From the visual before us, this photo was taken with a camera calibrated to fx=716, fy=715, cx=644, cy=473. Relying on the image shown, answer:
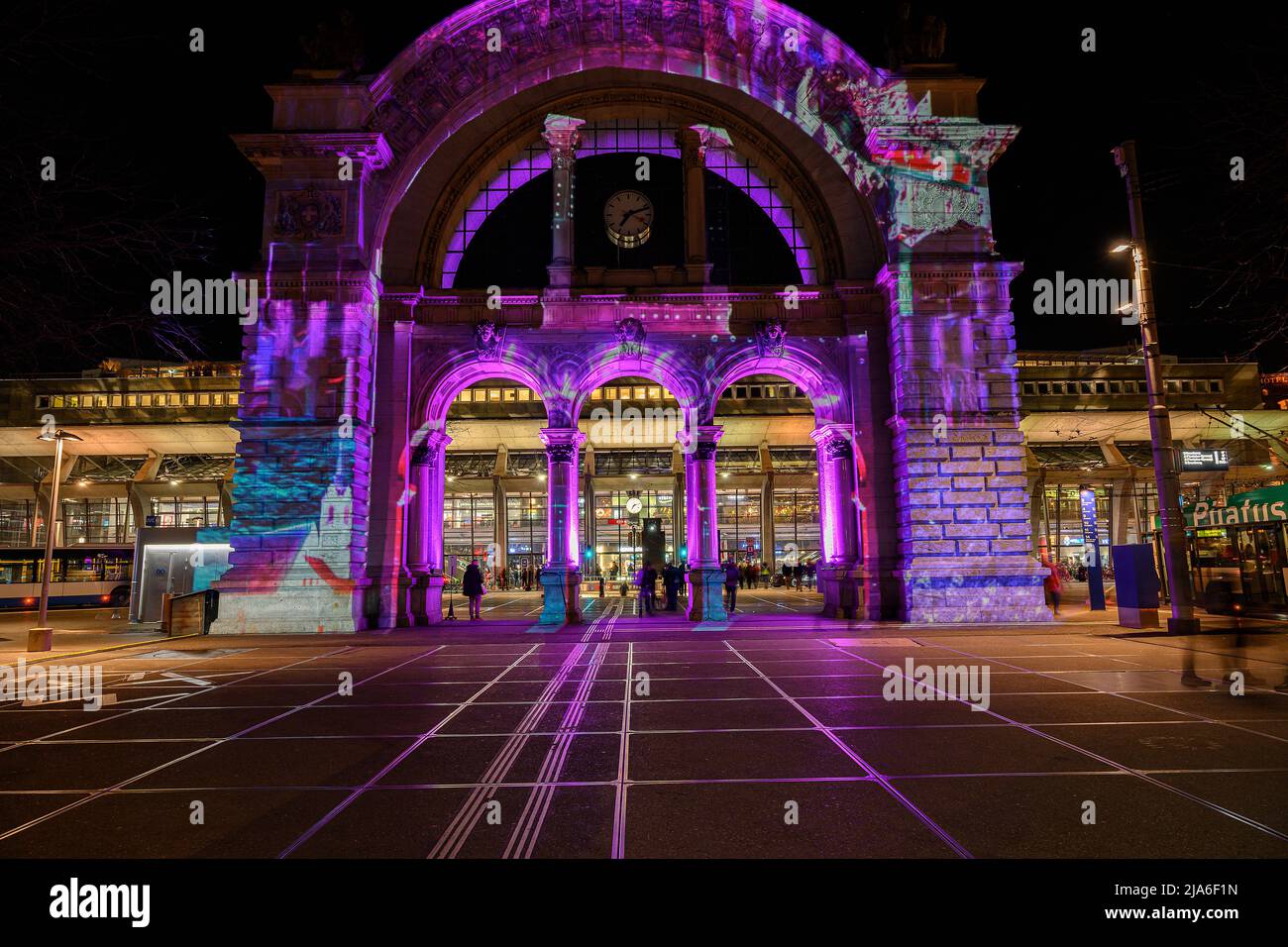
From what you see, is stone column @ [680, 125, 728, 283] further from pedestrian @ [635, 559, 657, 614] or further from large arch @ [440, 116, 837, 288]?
pedestrian @ [635, 559, 657, 614]

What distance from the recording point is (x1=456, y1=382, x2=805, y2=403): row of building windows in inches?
1649

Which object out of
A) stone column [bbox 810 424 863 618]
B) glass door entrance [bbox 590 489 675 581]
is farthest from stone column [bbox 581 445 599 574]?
stone column [bbox 810 424 863 618]

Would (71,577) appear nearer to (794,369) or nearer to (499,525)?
(499,525)

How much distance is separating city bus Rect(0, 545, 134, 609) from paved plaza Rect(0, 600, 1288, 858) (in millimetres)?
29155

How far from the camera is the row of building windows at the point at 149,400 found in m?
42.3

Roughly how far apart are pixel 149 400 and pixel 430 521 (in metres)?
32.5

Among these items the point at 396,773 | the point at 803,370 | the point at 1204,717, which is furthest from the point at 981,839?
the point at 803,370

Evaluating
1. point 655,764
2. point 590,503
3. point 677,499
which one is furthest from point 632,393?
point 655,764

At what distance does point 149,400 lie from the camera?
141ft

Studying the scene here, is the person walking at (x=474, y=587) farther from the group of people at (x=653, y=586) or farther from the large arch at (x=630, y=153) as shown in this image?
the large arch at (x=630, y=153)

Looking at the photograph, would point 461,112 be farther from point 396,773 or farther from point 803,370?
point 396,773

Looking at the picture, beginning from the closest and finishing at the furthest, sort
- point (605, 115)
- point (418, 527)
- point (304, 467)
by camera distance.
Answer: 1. point (304, 467)
2. point (418, 527)
3. point (605, 115)

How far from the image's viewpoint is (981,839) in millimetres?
3795

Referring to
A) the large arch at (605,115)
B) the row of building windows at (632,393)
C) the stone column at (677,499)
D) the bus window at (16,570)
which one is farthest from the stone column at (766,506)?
the bus window at (16,570)
